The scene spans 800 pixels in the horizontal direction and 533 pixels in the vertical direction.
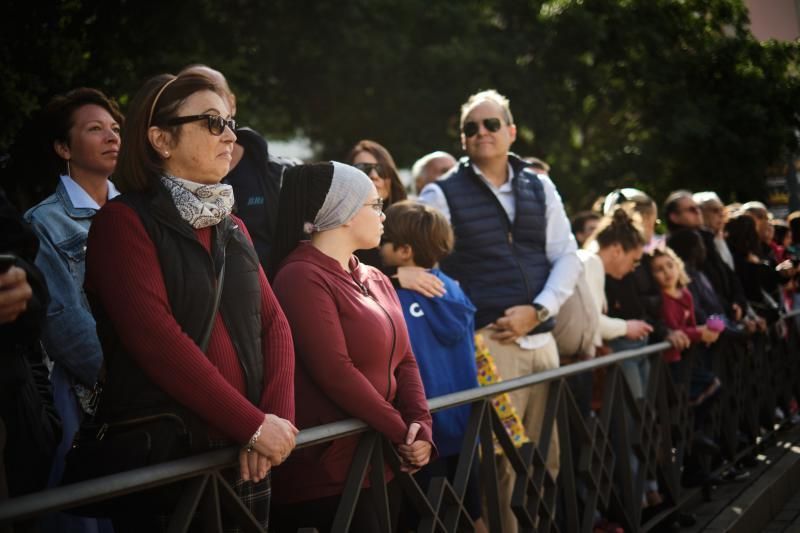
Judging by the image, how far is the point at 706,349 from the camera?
7.48 m

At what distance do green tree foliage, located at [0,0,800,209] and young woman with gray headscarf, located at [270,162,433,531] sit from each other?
16.7 meters

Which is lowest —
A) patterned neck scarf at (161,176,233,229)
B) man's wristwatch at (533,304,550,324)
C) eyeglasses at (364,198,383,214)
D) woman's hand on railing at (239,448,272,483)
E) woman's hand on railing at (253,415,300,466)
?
man's wristwatch at (533,304,550,324)

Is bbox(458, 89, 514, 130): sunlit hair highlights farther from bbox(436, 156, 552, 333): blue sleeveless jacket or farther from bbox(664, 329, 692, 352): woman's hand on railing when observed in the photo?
bbox(664, 329, 692, 352): woman's hand on railing

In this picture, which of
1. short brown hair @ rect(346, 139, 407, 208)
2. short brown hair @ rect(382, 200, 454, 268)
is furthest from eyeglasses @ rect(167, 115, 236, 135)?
short brown hair @ rect(346, 139, 407, 208)

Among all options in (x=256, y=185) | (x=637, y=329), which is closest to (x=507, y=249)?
(x=637, y=329)

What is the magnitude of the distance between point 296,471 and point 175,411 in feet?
2.44

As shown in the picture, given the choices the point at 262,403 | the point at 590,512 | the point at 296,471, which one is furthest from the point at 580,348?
the point at 262,403

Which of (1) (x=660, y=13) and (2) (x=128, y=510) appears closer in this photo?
(2) (x=128, y=510)

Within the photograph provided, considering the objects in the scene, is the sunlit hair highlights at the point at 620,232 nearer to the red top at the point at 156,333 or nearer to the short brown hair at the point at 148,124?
the short brown hair at the point at 148,124

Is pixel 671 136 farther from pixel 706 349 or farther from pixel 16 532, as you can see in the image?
pixel 16 532

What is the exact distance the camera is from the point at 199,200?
9.41ft

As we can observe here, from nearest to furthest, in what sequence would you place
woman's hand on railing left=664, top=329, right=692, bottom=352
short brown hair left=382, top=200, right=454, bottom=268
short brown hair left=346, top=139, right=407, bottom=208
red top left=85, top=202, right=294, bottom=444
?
red top left=85, top=202, right=294, bottom=444 < short brown hair left=382, top=200, right=454, bottom=268 < short brown hair left=346, top=139, right=407, bottom=208 < woman's hand on railing left=664, top=329, right=692, bottom=352

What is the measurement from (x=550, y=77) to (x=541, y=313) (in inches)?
715

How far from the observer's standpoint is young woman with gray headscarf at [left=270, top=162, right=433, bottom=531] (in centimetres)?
333
